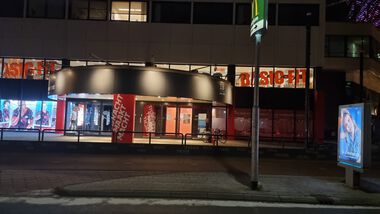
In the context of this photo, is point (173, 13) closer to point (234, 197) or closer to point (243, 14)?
point (243, 14)

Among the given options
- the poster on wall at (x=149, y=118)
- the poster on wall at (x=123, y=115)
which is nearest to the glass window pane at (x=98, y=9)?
the poster on wall at (x=149, y=118)

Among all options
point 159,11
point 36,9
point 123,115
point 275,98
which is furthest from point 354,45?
point 36,9

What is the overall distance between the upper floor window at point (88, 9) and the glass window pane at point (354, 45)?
975 inches

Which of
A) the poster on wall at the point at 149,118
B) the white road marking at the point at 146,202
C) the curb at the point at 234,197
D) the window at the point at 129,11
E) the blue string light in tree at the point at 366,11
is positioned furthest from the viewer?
the blue string light in tree at the point at 366,11

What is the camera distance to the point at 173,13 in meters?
33.0

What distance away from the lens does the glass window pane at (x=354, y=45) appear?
4225 centimetres

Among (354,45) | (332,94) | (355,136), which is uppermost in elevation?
(354,45)

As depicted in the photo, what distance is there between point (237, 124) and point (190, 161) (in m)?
15.3

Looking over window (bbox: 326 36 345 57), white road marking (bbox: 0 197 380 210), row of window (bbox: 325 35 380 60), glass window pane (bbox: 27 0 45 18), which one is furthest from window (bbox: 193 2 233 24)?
white road marking (bbox: 0 197 380 210)

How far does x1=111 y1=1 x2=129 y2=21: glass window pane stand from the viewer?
33.1 metres

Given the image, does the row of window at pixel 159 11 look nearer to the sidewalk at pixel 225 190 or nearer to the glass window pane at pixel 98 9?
the glass window pane at pixel 98 9

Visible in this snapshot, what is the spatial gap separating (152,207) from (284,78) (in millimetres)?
25919

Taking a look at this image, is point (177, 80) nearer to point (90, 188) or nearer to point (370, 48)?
point (90, 188)

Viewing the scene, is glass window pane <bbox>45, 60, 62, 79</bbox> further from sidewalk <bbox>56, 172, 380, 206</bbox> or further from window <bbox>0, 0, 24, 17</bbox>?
sidewalk <bbox>56, 172, 380, 206</bbox>
